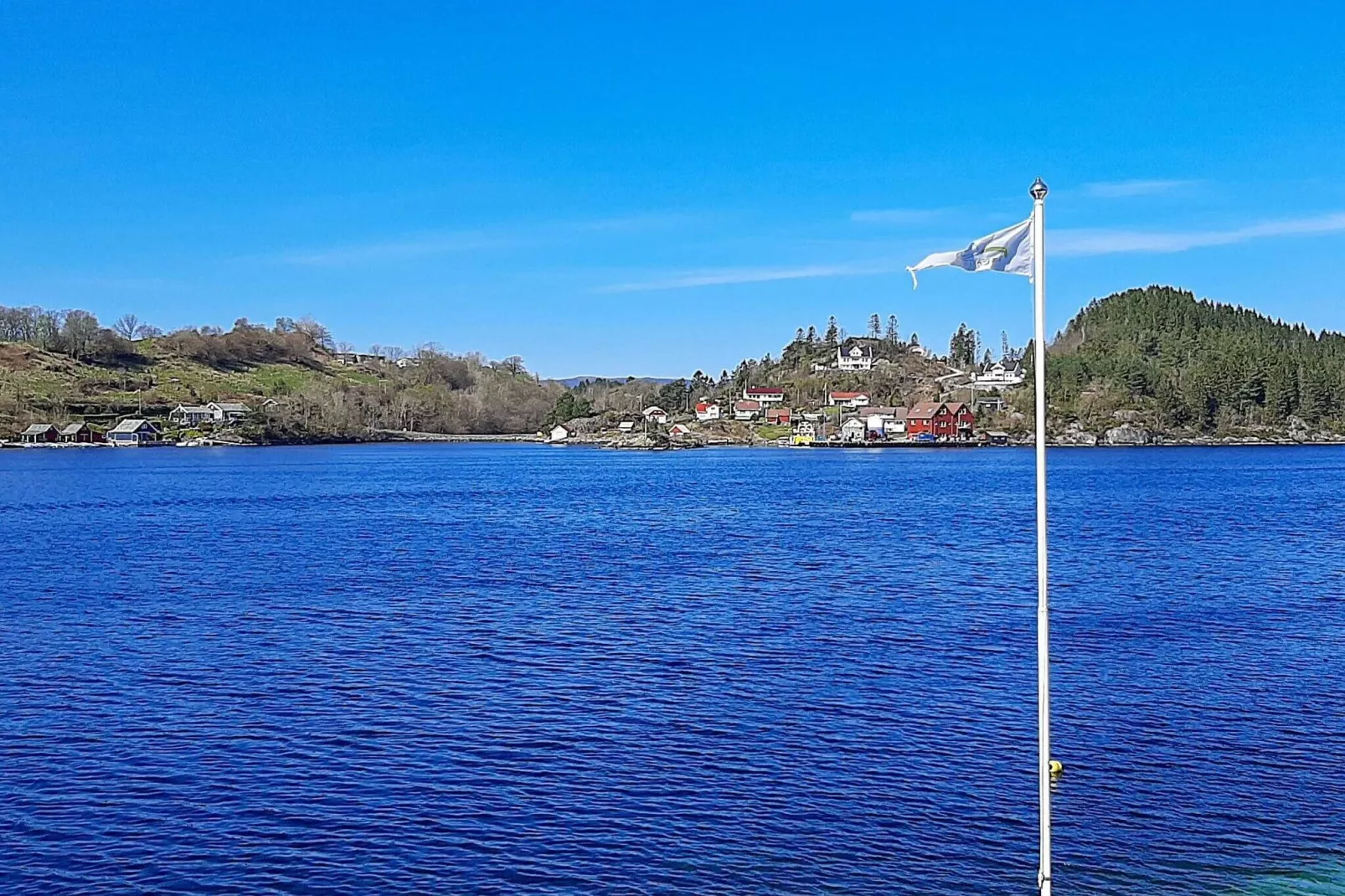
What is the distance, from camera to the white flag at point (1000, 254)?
14.9 metres

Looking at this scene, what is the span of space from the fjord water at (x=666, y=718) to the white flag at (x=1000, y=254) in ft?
31.8

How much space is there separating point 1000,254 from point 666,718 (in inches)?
625

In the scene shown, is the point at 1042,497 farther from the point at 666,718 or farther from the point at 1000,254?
the point at 666,718

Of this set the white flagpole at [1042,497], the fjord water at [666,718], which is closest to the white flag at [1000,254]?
the white flagpole at [1042,497]

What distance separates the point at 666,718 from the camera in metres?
27.4

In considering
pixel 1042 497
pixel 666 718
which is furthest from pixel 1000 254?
pixel 666 718

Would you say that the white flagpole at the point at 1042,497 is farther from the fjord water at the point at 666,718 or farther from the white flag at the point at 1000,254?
the fjord water at the point at 666,718

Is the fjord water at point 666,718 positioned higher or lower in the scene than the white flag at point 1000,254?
lower

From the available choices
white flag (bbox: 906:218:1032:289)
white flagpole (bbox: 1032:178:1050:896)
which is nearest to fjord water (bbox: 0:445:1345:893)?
white flagpole (bbox: 1032:178:1050:896)

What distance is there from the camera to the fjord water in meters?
19.3

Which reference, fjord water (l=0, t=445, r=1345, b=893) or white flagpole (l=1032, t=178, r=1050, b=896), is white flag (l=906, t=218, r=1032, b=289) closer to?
white flagpole (l=1032, t=178, r=1050, b=896)

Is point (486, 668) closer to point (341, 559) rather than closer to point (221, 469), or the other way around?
point (341, 559)

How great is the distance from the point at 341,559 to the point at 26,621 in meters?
18.6

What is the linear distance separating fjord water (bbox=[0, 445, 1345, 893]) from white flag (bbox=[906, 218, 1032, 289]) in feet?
31.8
